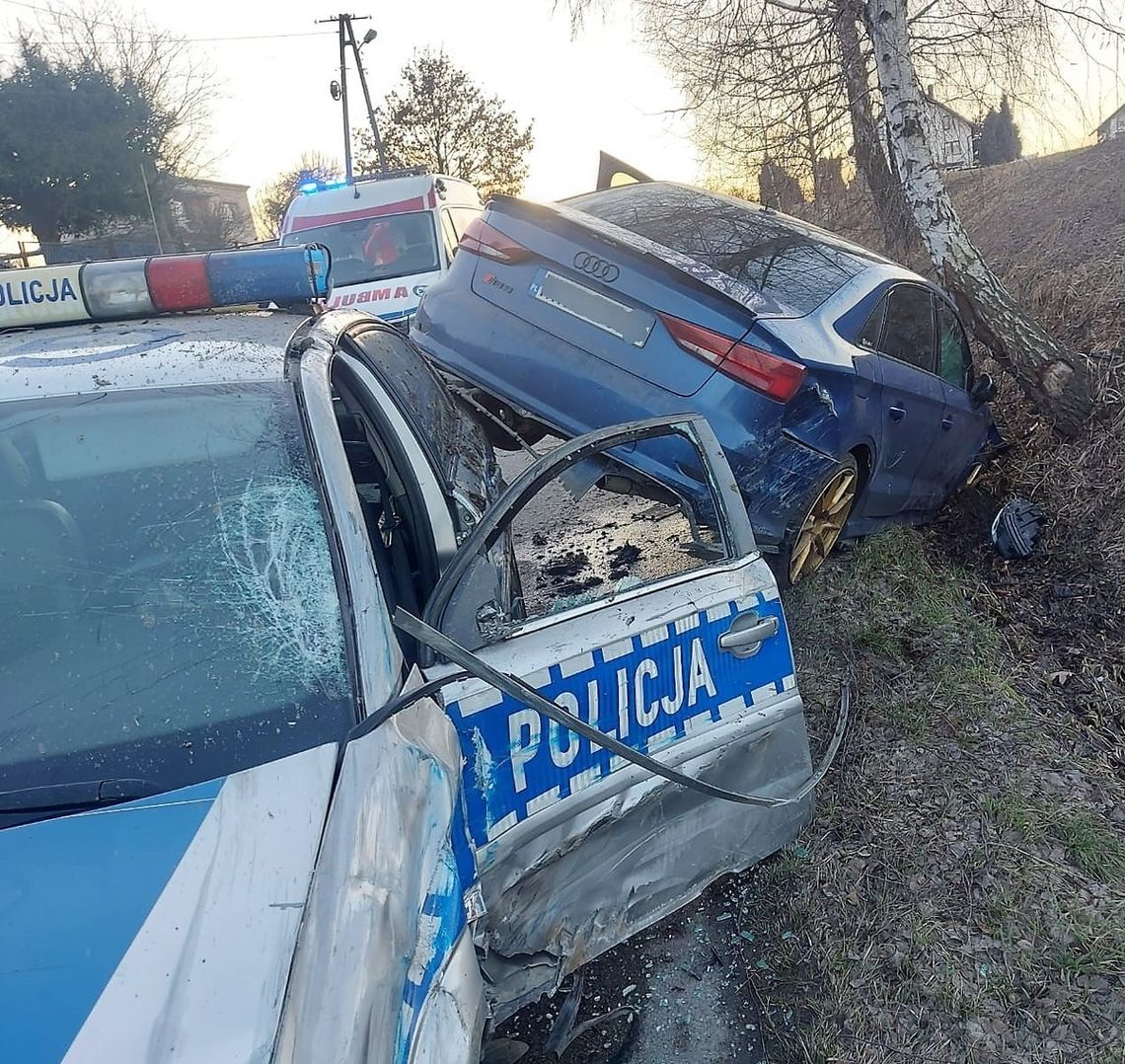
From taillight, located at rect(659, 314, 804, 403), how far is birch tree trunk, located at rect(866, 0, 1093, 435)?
9.60ft

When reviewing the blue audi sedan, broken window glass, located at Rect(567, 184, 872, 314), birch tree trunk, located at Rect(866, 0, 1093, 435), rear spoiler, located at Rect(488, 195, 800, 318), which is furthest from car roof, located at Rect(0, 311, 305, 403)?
birch tree trunk, located at Rect(866, 0, 1093, 435)

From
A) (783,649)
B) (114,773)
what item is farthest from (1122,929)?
(114,773)

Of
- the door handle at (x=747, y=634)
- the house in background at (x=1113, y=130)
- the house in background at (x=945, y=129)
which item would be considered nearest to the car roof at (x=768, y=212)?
the door handle at (x=747, y=634)

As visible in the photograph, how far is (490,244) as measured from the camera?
4227 mm

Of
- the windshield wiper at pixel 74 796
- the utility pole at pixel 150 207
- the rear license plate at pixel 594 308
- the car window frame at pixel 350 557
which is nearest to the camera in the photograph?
the windshield wiper at pixel 74 796

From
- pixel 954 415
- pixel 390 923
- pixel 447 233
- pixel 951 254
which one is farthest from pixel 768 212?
pixel 447 233

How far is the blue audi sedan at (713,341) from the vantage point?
3.74 m

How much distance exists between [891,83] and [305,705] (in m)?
6.16

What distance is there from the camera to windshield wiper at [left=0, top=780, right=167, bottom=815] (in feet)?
4.85

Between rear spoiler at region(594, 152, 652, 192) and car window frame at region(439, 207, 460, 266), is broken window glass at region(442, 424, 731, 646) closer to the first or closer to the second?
rear spoiler at region(594, 152, 652, 192)

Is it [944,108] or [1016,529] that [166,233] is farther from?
[1016,529]

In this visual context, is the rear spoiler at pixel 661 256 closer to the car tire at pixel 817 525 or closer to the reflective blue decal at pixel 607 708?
the car tire at pixel 817 525

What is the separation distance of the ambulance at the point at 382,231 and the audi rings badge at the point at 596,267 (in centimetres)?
550

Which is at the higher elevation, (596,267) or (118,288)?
(118,288)
